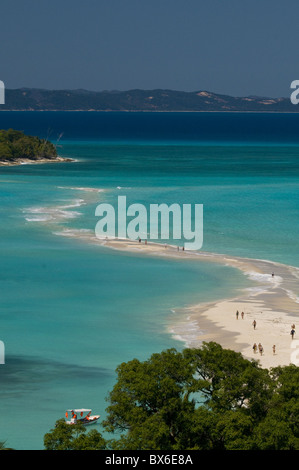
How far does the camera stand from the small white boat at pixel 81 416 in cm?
3913

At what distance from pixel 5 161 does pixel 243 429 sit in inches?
5722

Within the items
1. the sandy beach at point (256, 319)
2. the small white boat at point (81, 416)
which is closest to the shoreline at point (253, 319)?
the sandy beach at point (256, 319)

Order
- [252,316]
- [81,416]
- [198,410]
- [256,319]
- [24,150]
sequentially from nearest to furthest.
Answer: [198,410], [81,416], [256,319], [252,316], [24,150]

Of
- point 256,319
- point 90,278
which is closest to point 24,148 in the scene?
point 90,278

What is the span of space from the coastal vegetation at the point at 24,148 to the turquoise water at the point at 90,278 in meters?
28.1

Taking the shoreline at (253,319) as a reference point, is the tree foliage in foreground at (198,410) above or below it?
above

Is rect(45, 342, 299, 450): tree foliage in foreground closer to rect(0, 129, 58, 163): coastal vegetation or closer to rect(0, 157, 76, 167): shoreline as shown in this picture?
rect(0, 157, 76, 167): shoreline

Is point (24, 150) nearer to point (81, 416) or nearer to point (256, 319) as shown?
point (256, 319)

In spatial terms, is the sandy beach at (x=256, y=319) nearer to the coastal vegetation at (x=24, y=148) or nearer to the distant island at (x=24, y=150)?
the distant island at (x=24, y=150)

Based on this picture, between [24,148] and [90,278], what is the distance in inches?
4271

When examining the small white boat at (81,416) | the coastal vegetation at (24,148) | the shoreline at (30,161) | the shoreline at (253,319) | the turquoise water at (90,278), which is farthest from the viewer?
the coastal vegetation at (24,148)

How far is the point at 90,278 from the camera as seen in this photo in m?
69.8
